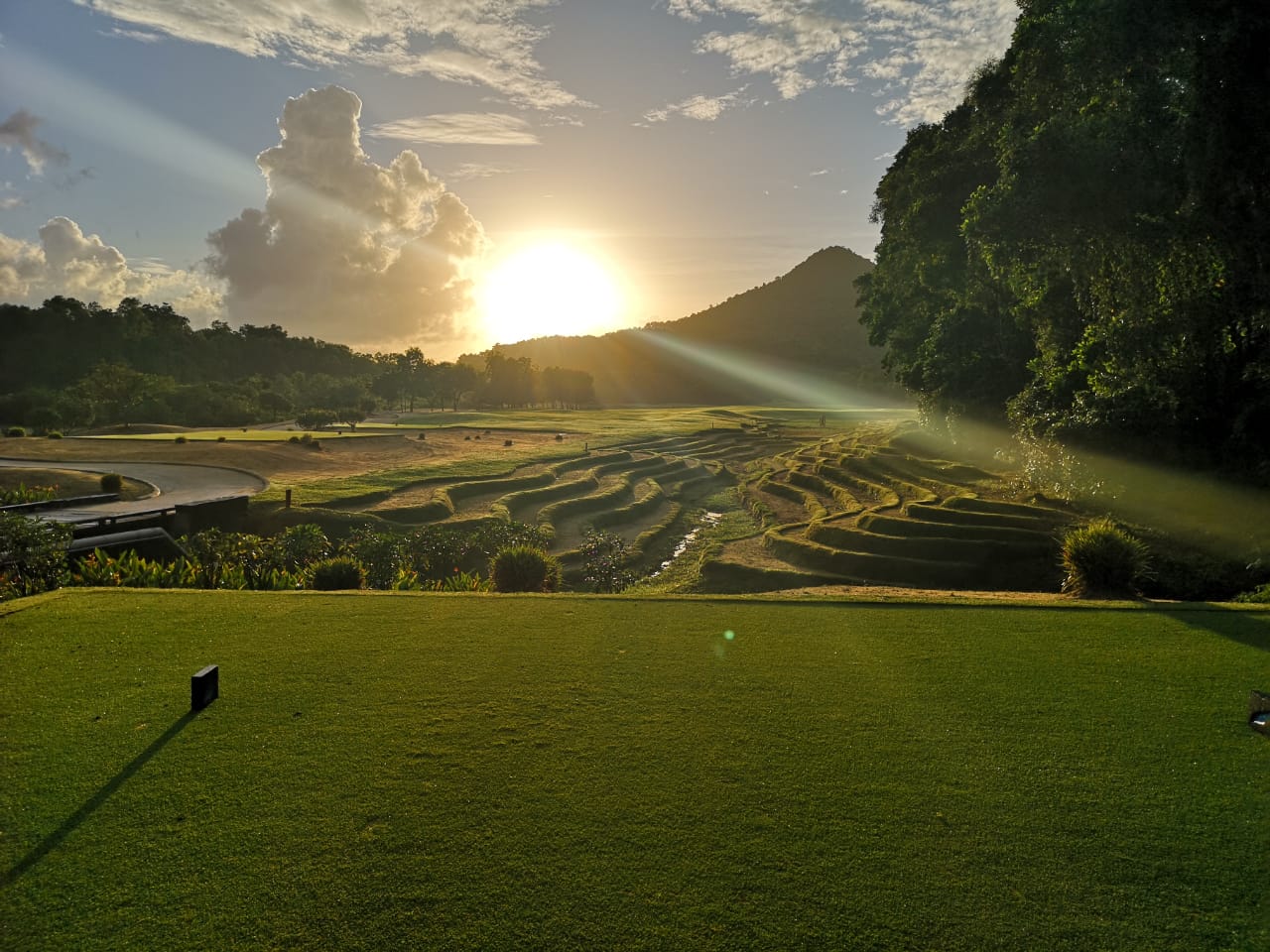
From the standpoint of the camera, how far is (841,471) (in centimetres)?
4631

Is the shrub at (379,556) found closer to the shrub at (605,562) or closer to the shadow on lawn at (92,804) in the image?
the shrub at (605,562)

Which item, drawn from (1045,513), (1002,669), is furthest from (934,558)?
(1002,669)

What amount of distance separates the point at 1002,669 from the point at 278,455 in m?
49.9

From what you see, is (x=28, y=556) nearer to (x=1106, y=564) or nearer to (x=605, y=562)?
(x=605, y=562)

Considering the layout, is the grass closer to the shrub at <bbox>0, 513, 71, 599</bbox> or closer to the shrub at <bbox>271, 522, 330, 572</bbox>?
the shrub at <bbox>271, 522, 330, 572</bbox>

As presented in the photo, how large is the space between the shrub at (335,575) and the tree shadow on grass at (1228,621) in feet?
57.5

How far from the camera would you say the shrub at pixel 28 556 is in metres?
14.3

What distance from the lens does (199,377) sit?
12169cm

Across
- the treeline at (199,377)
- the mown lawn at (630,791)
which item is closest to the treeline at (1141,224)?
the mown lawn at (630,791)

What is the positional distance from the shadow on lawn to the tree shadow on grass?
13865mm

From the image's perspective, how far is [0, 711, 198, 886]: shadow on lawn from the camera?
5035mm

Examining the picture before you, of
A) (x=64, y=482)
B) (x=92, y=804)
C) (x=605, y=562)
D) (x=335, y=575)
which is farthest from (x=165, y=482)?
(x=92, y=804)

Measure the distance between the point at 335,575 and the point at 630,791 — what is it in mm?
14056

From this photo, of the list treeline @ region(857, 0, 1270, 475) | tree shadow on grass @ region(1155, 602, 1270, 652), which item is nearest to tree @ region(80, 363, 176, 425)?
treeline @ region(857, 0, 1270, 475)
